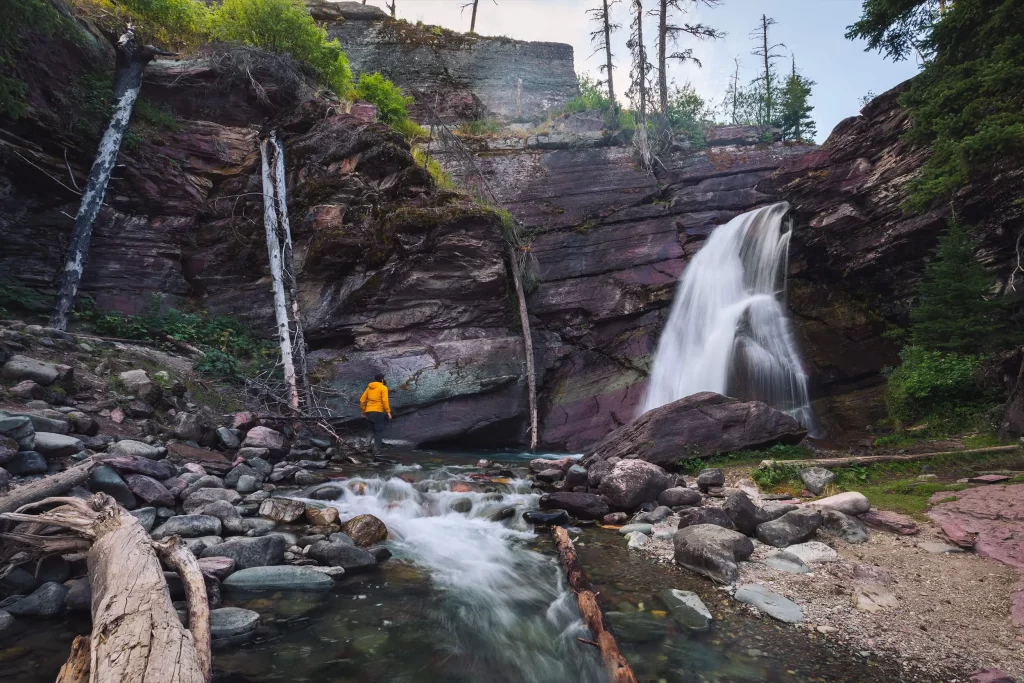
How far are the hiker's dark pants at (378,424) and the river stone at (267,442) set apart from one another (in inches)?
101

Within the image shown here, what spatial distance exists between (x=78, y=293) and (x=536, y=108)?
83.3 feet

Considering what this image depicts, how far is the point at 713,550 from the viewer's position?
4973 millimetres

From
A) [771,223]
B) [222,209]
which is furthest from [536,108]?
[222,209]

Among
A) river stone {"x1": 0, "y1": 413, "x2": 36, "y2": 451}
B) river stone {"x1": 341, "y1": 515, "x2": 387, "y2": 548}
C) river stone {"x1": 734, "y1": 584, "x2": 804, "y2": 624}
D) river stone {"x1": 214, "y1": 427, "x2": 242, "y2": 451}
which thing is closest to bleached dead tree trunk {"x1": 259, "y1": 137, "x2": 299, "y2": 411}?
river stone {"x1": 214, "y1": 427, "x2": 242, "y2": 451}

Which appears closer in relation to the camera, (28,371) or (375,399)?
(28,371)

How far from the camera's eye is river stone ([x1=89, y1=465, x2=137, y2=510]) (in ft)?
17.5

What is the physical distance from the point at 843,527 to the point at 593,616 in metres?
3.44

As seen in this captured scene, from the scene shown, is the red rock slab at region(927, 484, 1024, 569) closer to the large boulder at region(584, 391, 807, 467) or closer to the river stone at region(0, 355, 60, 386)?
the large boulder at region(584, 391, 807, 467)

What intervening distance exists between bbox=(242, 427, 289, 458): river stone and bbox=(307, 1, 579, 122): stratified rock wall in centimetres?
2244

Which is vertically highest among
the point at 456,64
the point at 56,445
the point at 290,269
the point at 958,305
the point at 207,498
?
the point at 456,64

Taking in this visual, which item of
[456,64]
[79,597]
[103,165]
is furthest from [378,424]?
[456,64]

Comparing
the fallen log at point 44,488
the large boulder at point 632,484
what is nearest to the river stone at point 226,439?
the fallen log at point 44,488

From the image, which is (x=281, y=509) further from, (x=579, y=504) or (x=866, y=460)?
(x=866, y=460)

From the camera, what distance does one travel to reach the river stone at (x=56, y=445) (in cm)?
584
